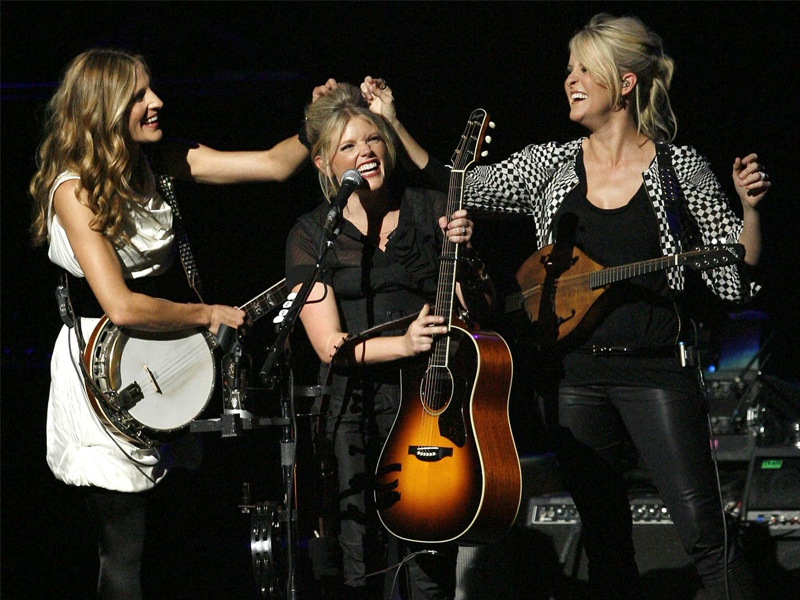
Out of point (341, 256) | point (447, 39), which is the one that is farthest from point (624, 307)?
point (447, 39)

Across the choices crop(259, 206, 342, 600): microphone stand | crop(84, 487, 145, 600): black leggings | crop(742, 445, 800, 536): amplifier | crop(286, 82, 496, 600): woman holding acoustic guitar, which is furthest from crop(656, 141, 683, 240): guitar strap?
crop(84, 487, 145, 600): black leggings

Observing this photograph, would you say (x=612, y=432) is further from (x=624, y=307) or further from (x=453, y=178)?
(x=453, y=178)

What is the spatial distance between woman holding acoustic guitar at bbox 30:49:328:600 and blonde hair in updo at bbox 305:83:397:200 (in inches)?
21.8

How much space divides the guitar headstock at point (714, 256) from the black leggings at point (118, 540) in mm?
1960

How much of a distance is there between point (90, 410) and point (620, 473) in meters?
1.82

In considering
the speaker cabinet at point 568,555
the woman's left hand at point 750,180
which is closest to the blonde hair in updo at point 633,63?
the woman's left hand at point 750,180

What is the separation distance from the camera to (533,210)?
3.36 metres

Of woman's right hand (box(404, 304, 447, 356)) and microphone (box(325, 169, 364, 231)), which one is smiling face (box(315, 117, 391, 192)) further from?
woman's right hand (box(404, 304, 447, 356))

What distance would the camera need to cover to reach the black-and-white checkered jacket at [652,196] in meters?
3.00

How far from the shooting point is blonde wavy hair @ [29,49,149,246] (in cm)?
286

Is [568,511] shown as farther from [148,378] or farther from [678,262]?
[148,378]

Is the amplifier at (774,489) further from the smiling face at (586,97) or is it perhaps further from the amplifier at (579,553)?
the smiling face at (586,97)

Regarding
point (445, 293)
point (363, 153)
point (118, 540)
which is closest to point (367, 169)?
point (363, 153)

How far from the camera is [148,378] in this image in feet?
10.00
